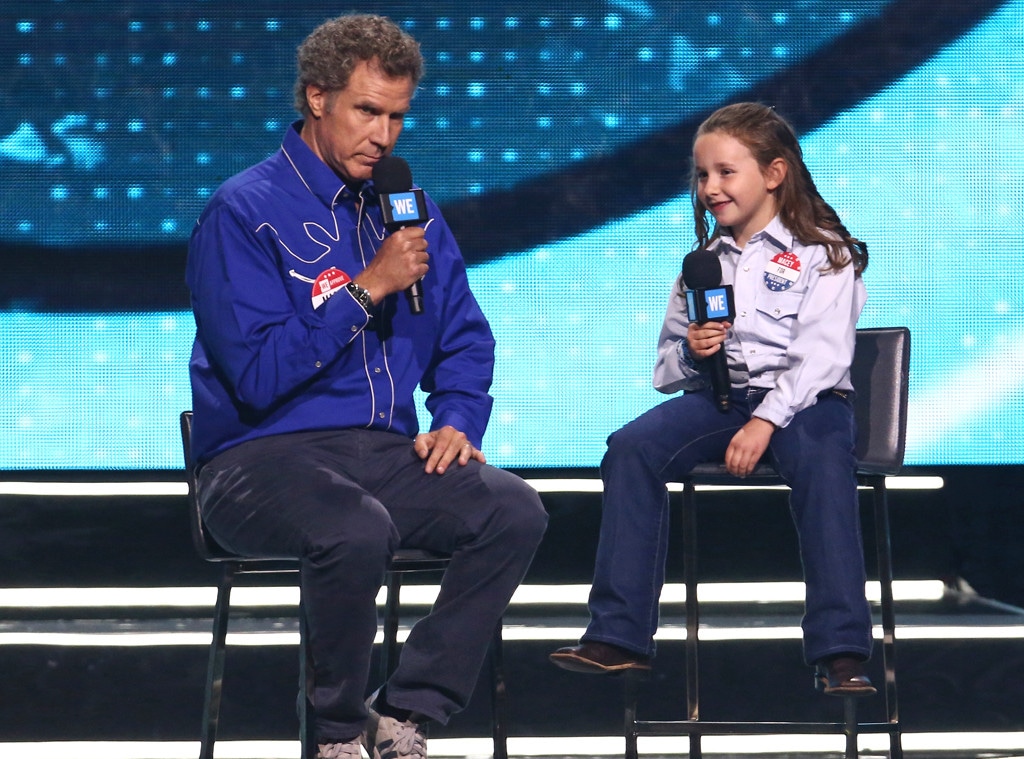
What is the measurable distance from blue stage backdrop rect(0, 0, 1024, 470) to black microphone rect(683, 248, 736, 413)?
112 centimetres

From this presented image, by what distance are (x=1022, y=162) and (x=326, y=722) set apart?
253 centimetres

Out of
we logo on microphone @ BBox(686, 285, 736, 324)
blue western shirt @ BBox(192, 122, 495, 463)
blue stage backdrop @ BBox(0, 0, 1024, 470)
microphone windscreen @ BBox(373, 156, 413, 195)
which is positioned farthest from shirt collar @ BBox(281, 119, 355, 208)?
blue stage backdrop @ BBox(0, 0, 1024, 470)

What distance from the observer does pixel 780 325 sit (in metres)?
2.45

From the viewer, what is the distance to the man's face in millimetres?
2207

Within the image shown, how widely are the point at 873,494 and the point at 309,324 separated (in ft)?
3.52

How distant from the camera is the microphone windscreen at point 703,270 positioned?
91.6 inches

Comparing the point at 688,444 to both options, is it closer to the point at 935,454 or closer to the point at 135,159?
the point at 935,454

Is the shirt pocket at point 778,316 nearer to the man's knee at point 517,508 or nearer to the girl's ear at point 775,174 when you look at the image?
the girl's ear at point 775,174

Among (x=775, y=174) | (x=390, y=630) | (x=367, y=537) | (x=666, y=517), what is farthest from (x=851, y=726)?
(x=775, y=174)

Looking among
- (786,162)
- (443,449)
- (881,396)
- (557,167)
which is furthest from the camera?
(557,167)

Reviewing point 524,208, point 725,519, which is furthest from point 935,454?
point 524,208

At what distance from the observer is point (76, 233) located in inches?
136

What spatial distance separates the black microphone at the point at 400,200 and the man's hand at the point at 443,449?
23cm

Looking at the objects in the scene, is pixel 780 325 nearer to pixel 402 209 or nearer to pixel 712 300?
pixel 712 300
